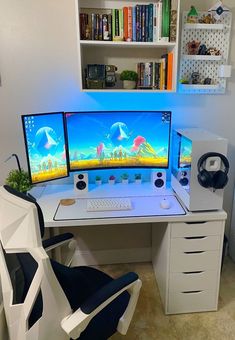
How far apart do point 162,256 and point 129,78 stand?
1245 mm

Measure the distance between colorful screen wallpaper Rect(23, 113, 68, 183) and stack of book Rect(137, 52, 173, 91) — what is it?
2.06ft

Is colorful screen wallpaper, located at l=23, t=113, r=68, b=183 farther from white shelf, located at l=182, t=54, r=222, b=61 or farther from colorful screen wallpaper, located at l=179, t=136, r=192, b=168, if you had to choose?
white shelf, located at l=182, t=54, r=222, b=61

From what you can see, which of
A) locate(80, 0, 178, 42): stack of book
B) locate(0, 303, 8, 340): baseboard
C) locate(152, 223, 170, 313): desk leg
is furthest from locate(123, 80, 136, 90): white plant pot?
locate(0, 303, 8, 340): baseboard

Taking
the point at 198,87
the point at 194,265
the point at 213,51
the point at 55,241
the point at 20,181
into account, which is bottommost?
the point at 194,265

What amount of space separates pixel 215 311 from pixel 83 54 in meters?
1.99

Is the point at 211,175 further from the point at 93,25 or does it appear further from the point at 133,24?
the point at 93,25

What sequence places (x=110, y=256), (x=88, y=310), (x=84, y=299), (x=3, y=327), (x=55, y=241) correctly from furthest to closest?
(x=110, y=256)
(x=55, y=241)
(x=3, y=327)
(x=84, y=299)
(x=88, y=310)

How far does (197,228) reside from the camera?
1.63 m

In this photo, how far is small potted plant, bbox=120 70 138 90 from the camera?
1844 millimetres

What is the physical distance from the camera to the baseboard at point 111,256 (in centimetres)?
229

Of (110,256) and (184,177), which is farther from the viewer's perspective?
(110,256)

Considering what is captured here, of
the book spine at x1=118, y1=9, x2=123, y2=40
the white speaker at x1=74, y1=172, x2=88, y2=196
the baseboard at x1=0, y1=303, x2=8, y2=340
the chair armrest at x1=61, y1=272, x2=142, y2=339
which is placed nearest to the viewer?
the chair armrest at x1=61, y1=272, x2=142, y2=339

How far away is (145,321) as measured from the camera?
5.74 ft

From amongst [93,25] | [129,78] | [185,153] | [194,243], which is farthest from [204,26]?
[194,243]
